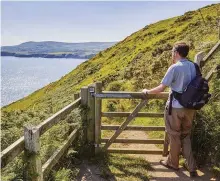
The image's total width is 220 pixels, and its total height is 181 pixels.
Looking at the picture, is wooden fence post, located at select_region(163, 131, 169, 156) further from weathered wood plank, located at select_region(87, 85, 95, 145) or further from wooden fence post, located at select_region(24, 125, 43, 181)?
wooden fence post, located at select_region(24, 125, 43, 181)

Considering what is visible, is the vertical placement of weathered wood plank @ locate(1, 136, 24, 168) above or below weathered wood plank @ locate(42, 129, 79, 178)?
above

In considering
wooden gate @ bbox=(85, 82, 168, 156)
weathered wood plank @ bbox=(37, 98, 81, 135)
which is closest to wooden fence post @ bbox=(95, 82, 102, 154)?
wooden gate @ bbox=(85, 82, 168, 156)

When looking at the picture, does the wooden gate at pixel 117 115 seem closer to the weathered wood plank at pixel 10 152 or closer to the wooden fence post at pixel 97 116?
the wooden fence post at pixel 97 116

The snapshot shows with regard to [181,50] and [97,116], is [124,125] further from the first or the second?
[181,50]

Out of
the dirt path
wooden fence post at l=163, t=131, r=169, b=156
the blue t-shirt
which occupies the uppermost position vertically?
the blue t-shirt

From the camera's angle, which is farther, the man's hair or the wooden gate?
the wooden gate

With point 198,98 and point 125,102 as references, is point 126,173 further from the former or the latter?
point 125,102

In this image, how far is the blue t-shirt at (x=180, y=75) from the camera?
21.7ft

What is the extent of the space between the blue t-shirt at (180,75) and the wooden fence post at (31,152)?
2942 millimetres

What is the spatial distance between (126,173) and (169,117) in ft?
5.26

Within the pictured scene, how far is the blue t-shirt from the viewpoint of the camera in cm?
662

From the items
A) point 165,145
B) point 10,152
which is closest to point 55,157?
point 10,152

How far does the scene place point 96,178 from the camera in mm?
7062

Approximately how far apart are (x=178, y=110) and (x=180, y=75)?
0.74 metres
